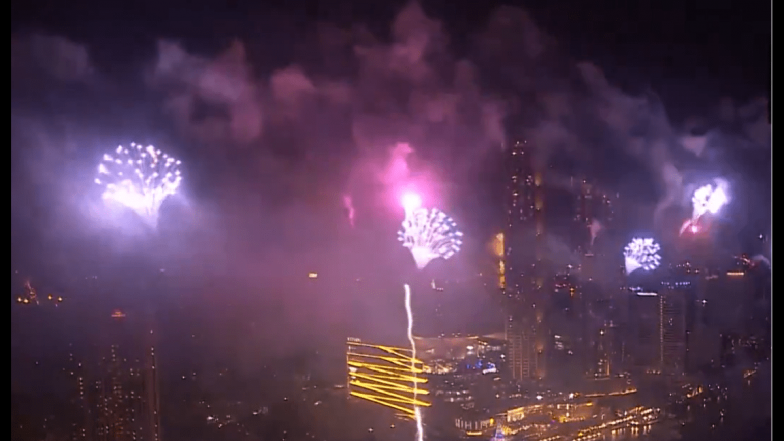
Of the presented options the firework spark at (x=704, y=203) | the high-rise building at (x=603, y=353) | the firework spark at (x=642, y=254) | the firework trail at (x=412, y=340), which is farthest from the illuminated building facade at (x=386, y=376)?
the firework spark at (x=704, y=203)

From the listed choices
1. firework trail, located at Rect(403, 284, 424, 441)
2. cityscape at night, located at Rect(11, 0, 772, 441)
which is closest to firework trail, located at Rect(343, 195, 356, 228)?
cityscape at night, located at Rect(11, 0, 772, 441)

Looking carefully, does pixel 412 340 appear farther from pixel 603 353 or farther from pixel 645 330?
pixel 645 330

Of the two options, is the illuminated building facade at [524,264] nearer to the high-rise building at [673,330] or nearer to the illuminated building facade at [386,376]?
the illuminated building facade at [386,376]

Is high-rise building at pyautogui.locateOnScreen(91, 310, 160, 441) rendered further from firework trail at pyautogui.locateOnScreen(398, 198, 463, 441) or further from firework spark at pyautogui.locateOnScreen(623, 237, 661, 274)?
firework spark at pyautogui.locateOnScreen(623, 237, 661, 274)

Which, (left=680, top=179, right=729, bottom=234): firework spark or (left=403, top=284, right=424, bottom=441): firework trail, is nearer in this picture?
(left=403, top=284, right=424, bottom=441): firework trail

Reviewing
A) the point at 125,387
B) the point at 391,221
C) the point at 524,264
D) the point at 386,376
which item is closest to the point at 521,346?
the point at 524,264

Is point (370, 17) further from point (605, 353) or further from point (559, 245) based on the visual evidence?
point (605, 353)
